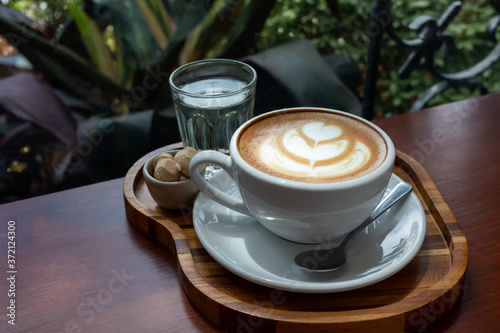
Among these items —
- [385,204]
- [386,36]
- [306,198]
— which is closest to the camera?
[306,198]

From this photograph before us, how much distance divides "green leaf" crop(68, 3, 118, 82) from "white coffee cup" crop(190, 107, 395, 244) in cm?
90

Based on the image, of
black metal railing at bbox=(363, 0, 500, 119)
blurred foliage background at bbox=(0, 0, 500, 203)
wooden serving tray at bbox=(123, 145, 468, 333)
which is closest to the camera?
wooden serving tray at bbox=(123, 145, 468, 333)

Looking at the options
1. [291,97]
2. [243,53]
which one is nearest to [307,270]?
[291,97]

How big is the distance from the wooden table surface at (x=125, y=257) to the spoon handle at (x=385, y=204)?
3.7 inches

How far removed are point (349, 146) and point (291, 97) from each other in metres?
0.67

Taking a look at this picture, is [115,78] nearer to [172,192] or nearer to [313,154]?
[172,192]

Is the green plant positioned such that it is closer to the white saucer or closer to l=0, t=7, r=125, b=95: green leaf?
l=0, t=7, r=125, b=95: green leaf

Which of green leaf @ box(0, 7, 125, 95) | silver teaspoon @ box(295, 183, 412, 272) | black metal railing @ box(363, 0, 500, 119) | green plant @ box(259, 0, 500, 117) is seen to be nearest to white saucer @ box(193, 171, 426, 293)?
silver teaspoon @ box(295, 183, 412, 272)

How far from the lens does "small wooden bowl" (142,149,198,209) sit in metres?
0.69

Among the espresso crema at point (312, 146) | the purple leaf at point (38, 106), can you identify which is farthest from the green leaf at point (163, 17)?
the espresso crema at point (312, 146)

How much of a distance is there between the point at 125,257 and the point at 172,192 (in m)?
0.10

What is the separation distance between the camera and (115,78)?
1.44 meters

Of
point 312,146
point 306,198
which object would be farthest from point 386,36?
point 306,198

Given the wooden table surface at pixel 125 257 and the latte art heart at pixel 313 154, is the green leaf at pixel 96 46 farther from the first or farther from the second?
the latte art heart at pixel 313 154
